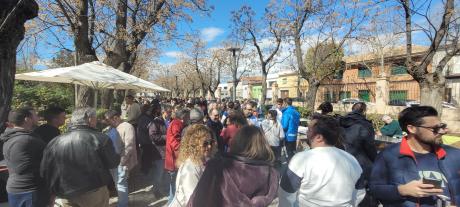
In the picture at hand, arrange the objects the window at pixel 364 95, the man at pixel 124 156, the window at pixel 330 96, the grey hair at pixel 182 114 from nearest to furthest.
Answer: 1. the man at pixel 124 156
2. the grey hair at pixel 182 114
3. the window at pixel 364 95
4. the window at pixel 330 96

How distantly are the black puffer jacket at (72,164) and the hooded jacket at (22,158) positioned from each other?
17 cm

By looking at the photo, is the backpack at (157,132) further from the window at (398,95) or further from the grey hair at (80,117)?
the window at (398,95)

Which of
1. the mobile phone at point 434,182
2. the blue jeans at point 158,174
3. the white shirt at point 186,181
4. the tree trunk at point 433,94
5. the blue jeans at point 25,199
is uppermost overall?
the tree trunk at point 433,94

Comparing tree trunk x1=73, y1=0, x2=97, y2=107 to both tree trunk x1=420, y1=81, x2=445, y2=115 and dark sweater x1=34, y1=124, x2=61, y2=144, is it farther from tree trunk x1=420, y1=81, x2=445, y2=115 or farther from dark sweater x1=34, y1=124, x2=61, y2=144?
tree trunk x1=420, y1=81, x2=445, y2=115

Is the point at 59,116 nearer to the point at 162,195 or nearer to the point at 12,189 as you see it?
the point at 12,189

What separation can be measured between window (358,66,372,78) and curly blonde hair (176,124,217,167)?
36589 mm

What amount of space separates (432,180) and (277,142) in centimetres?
481

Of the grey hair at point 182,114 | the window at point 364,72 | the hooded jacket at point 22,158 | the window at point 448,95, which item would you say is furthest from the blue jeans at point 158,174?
the window at point 364,72

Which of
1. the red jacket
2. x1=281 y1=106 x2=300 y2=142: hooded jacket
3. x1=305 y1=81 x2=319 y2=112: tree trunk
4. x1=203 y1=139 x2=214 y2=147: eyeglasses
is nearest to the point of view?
x1=203 y1=139 x2=214 y2=147: eyeglasses

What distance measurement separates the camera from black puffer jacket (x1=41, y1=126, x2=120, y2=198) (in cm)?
309

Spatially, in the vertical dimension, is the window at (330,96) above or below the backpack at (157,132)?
above

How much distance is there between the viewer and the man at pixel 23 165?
3168mm

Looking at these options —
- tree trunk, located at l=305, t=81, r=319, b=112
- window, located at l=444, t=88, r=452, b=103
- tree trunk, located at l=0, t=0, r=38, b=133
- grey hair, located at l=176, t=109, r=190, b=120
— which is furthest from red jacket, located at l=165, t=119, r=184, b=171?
window, located at l=444, t=88, r=452, b=103

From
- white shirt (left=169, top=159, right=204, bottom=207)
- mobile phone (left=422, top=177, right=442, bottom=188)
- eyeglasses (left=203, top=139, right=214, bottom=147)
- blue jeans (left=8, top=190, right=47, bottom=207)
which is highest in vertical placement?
eyeglasses (left=203, top=139, right=214, bottom=147)
